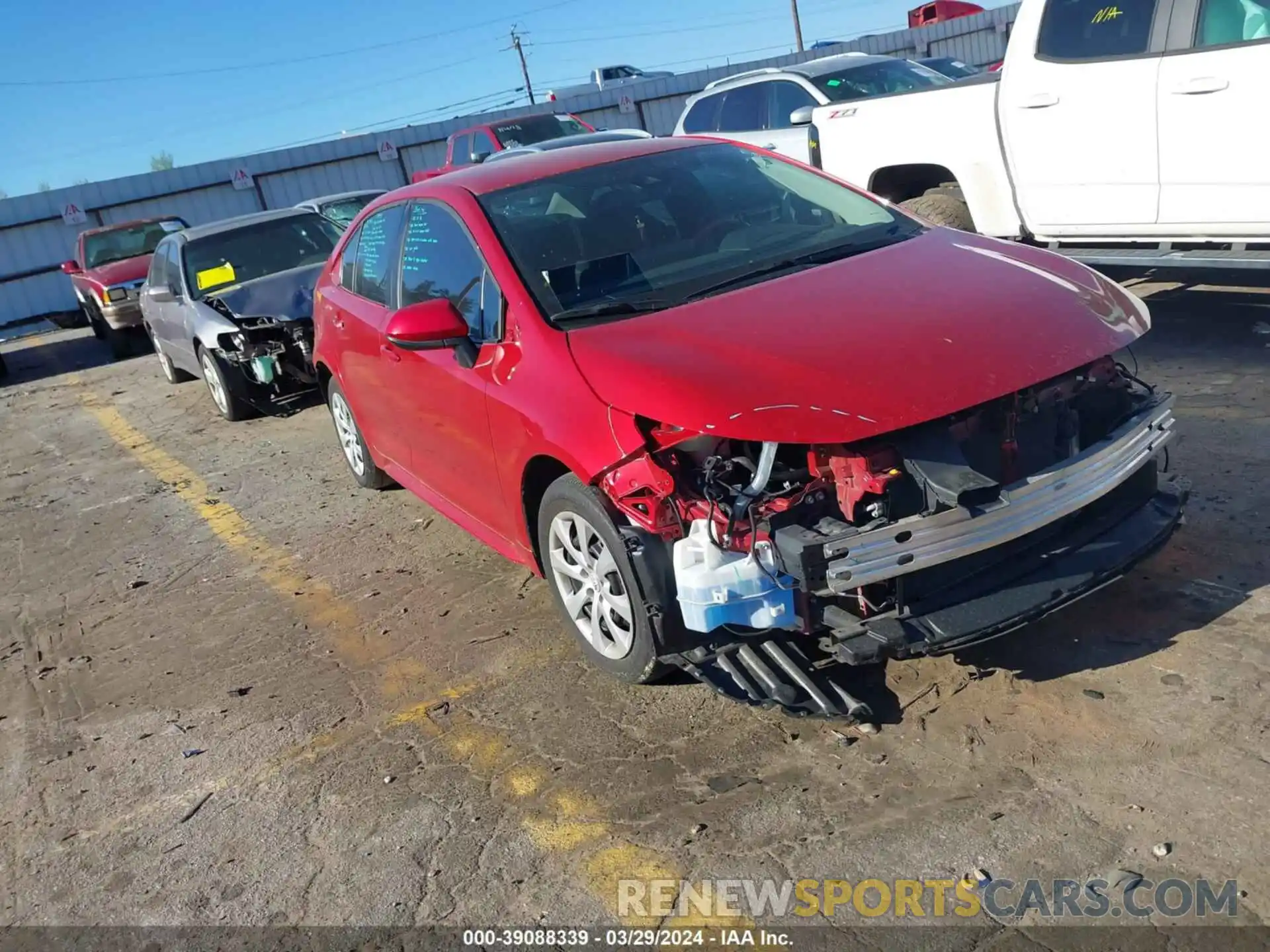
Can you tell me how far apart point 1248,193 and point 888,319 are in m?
3.49

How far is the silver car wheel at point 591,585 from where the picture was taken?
12.0 ft

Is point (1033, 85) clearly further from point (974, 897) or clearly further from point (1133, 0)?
point (974, 897)

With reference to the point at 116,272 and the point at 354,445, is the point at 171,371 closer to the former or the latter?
the point at 116,272

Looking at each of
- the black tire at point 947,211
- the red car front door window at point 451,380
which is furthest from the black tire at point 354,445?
the black tire at point 947,211

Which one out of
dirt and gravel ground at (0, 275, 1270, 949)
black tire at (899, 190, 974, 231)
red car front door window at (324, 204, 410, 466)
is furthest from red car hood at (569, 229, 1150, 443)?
black tire at (899, 190, 974, 231)

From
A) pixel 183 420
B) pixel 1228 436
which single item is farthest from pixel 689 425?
pixel 183 420

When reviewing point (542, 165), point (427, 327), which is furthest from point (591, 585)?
point (542, 165)

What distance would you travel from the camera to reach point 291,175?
81.6ft

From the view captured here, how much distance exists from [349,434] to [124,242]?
12.1 m

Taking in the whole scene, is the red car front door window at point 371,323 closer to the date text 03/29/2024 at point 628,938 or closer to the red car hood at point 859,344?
the red car hood at point 859,344

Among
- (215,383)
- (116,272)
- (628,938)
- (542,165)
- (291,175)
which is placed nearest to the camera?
(628,938)

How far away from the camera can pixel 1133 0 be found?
631 centimetres

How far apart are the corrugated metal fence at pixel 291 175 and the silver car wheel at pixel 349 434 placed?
57.9 feet

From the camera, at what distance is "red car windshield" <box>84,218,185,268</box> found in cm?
1648
